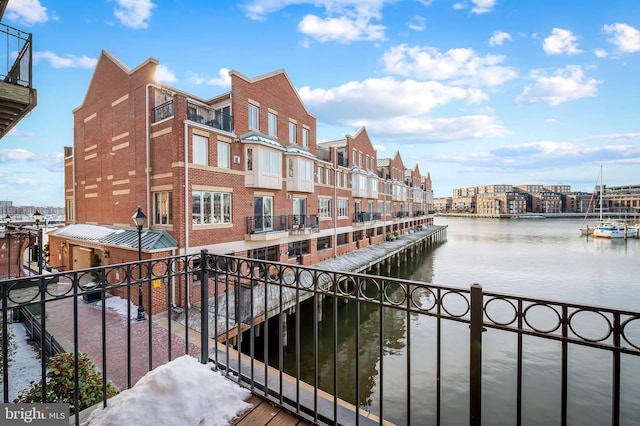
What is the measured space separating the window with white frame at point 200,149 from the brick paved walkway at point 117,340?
6522 mm

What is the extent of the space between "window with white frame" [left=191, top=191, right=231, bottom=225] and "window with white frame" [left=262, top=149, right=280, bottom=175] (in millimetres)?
2651

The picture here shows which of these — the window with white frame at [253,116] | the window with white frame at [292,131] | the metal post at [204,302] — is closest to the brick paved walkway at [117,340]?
the metal post at [204,302]

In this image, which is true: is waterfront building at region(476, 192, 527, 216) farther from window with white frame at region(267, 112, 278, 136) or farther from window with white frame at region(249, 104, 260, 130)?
window with white frame at region(249, 104, 260, 130)

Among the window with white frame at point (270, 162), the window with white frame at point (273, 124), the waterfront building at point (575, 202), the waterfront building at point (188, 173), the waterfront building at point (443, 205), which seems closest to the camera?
the waterfront building at point (188, 173)

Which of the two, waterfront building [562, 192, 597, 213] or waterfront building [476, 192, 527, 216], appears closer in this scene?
waterfront building [476, 192, 527, 216]

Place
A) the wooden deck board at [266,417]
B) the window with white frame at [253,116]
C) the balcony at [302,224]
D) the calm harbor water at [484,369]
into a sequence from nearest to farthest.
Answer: the wooden deck board at [266,417] < the calm harbor water at [484,369] < the window with white frame at [253,116] < the balcony at [302,224]

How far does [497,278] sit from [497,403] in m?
17.0

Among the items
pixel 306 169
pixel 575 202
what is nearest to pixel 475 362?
pixel 306 169

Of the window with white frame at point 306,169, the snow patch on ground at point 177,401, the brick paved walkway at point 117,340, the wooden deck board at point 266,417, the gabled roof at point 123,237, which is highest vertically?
the window with white frame at point 306,169

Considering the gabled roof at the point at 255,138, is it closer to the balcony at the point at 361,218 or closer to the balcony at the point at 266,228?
the balcony at the point at 266,228

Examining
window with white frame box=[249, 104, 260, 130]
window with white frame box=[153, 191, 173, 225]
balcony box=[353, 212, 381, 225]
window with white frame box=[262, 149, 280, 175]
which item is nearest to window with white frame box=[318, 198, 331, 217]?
balcony box=[353, 212, 381, 225]

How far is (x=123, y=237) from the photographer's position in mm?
13211

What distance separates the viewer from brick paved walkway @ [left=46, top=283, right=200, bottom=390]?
7.31 m

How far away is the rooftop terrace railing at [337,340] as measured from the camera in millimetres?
2334
